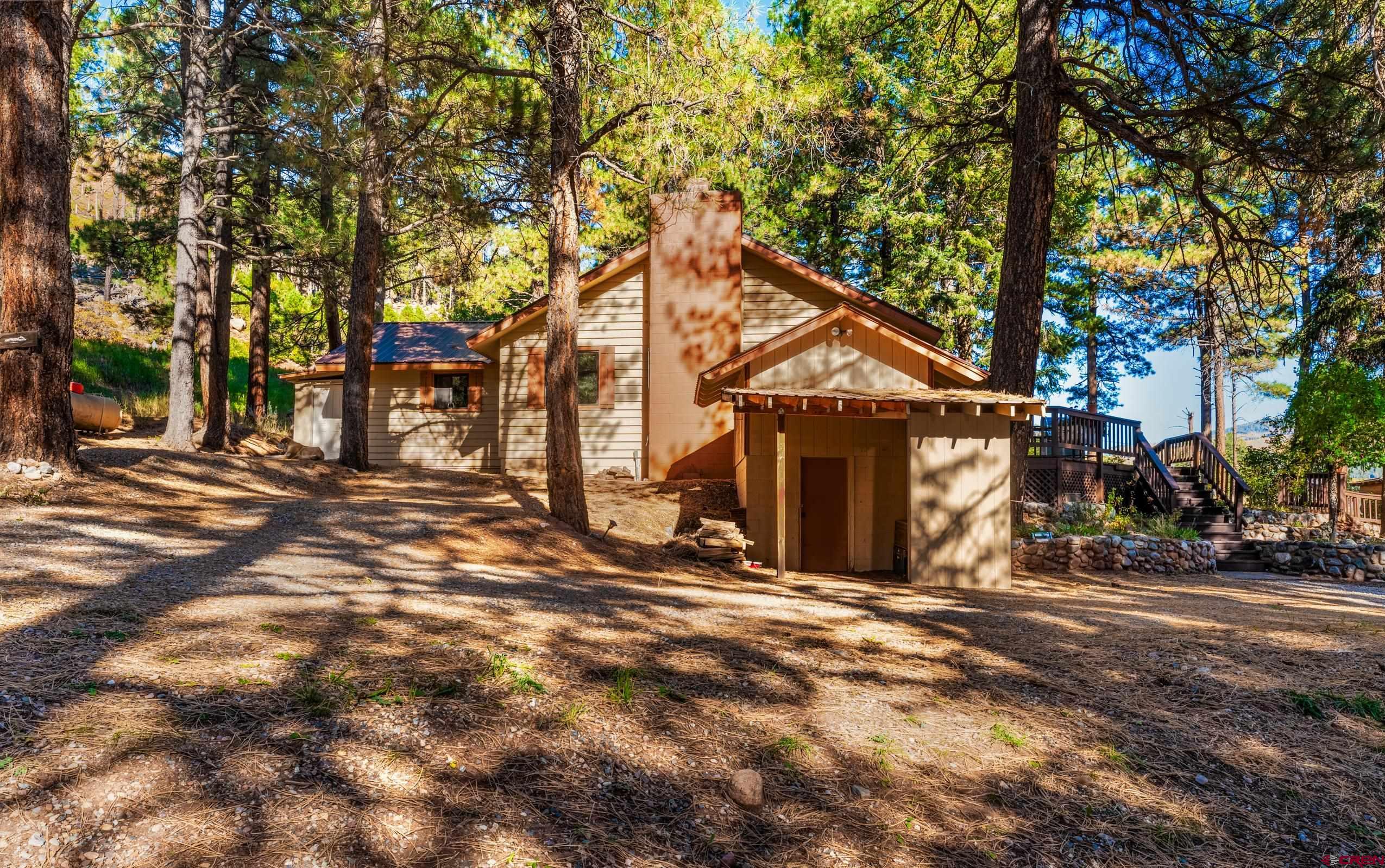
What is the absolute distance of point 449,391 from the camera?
1925 cm

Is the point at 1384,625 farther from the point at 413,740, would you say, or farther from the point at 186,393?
the point at 186,393

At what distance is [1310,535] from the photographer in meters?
15.7

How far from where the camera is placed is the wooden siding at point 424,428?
62.3ft

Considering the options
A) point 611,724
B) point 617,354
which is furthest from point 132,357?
point 611,724

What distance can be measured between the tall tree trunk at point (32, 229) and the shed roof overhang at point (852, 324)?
824 cm

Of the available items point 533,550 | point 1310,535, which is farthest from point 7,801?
point 1310,535

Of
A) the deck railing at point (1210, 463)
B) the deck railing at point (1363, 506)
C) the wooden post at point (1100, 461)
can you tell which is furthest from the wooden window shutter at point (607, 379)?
the deck railing at point (1363, 506)

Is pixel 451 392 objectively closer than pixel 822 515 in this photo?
No

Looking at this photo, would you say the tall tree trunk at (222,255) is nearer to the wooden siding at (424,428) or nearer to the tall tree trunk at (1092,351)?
the wooden siding at (424,428)

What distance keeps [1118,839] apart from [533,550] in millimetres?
6552

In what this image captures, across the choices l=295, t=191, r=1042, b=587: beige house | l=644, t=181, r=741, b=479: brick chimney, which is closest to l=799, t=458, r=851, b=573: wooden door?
l=295, t=191, r=1042, b=587: beige house

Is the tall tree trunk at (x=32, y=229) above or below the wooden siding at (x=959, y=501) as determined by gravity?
above

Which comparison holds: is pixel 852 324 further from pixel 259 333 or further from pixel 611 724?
pixel 259 333

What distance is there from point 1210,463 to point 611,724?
1886 centimetres
